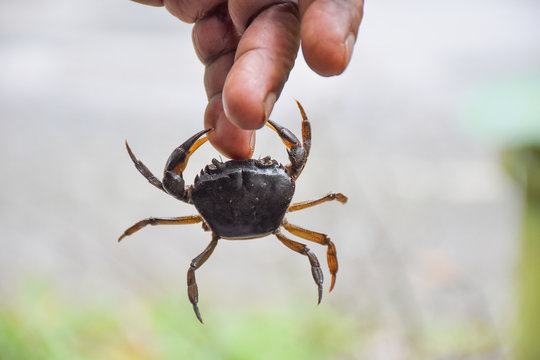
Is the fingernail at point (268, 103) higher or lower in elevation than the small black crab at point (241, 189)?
higher

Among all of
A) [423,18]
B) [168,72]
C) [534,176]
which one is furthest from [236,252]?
[423,18]

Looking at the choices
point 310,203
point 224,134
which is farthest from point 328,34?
point 310,203

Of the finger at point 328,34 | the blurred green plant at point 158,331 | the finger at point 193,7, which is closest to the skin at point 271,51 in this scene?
the finger at point 328,34

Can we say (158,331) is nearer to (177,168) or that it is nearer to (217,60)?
(177,168)

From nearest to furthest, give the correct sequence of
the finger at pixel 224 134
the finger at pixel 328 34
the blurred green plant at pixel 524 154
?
1. the finger at pixel 328 34
2. the finger at pixel 224 134
3. the blurred green plant at pixel 524 154

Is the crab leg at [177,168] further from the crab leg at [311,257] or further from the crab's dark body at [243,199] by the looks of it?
the crab leg at [311,257]

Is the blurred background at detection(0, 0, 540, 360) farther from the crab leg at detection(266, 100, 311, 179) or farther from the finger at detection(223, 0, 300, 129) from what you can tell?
the finger at detection(223, 0, 300, 129)

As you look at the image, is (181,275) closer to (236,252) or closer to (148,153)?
(236,252)

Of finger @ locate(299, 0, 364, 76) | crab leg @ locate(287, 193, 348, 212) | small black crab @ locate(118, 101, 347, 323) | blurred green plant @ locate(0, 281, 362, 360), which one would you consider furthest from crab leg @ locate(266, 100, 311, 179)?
blurred green plant @ locate(0, 281, 362, 360)
